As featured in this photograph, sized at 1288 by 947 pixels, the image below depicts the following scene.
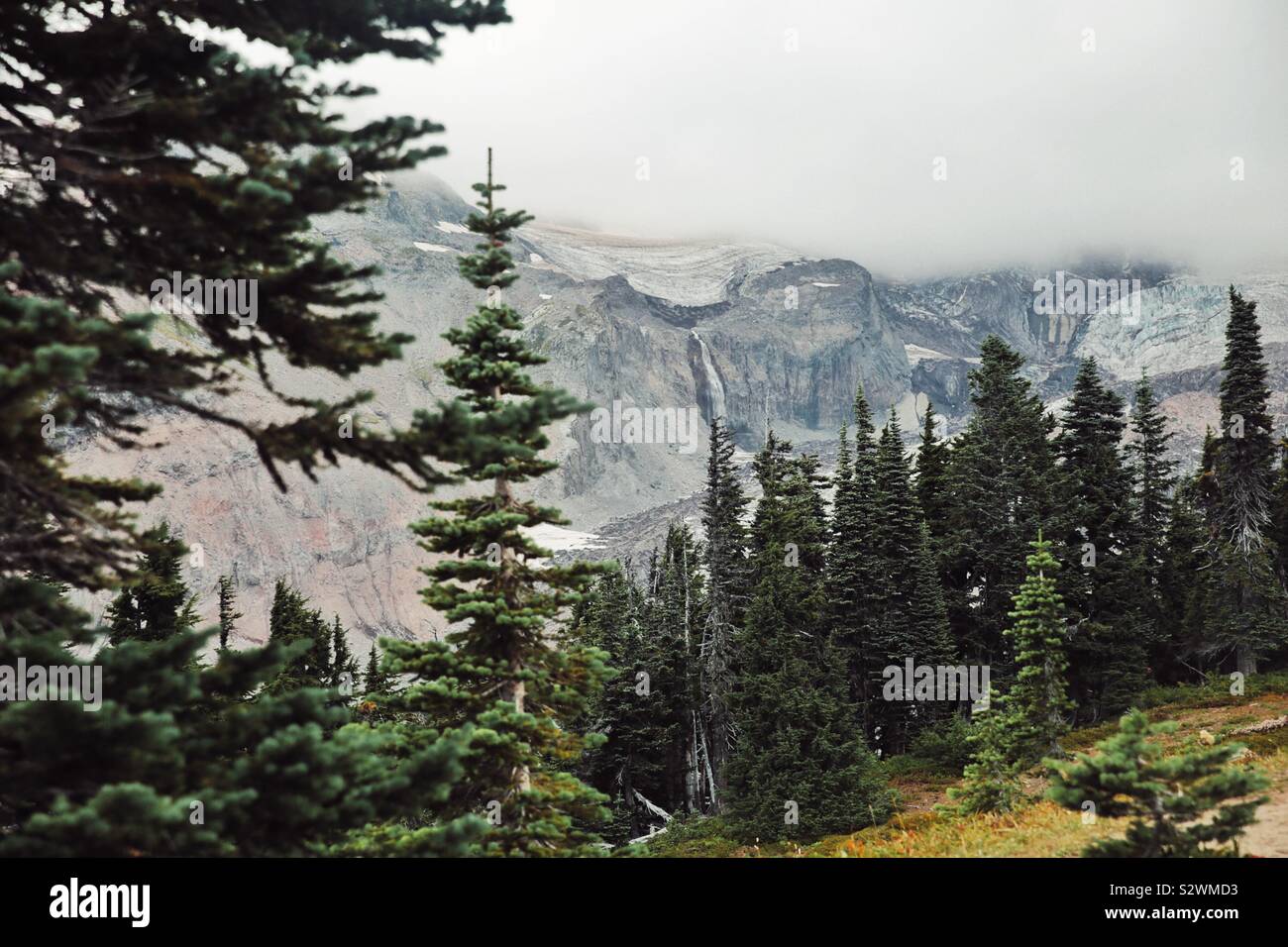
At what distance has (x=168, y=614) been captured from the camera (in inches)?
1072

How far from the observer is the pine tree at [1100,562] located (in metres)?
33.7

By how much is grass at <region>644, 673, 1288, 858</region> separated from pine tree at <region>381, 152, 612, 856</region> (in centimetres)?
495

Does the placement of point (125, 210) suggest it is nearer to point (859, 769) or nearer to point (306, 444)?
point (306, 444)

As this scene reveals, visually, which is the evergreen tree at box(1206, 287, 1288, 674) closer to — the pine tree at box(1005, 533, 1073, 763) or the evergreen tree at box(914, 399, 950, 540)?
the evergreen tree at box(914, 399, 950, 540)

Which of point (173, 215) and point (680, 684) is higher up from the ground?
point (173, 215)

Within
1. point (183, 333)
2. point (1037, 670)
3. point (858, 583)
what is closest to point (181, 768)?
point (183, 333)

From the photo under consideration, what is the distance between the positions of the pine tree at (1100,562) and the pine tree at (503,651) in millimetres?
28705

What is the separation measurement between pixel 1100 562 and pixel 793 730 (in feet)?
59.1

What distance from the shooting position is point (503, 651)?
1245 cm

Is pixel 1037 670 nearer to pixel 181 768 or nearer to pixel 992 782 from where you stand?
pixel 992 782

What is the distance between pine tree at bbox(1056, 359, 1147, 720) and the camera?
3372 centimetres
